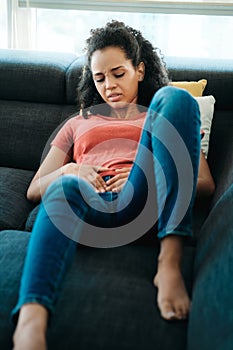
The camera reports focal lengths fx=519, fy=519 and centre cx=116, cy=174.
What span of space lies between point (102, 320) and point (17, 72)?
1.32 meters

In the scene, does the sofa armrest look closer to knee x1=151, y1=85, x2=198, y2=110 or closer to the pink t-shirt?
knee x1=151, y1=85, x2=198, y2=110

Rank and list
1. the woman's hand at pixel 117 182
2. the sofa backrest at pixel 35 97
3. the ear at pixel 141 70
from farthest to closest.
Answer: the sofa backrest at pixel 35 97 → the ear at pixel 141 70 → the woman's hand at pixel 117 182

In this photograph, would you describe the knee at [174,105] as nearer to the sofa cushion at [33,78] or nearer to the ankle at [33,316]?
the ankle at [33,316]

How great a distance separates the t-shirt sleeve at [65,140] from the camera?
180 centimetres

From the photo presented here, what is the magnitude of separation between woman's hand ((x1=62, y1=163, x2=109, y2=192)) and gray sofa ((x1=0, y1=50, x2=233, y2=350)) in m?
0.20

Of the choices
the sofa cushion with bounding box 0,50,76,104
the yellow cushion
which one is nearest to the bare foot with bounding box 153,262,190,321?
the yellow cushion

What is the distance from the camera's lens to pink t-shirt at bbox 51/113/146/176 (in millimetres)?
1670

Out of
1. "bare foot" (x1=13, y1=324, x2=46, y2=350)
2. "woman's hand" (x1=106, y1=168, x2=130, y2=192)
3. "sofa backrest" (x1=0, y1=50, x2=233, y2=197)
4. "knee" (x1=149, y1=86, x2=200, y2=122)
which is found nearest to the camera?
"bare foot" (x1=13, y1=324, x2=46, y2=350)

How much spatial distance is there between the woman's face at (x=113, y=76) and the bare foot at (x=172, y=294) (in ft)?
2.26

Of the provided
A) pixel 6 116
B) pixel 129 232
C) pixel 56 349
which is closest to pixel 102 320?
pixel 56 349

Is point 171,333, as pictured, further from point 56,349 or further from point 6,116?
point 6,116

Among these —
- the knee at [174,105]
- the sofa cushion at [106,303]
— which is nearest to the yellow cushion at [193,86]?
the knee at [174,105]

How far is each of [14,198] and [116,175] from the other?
45cm

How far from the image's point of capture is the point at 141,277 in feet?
4.34
